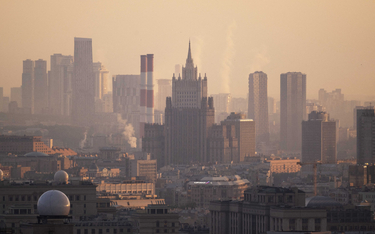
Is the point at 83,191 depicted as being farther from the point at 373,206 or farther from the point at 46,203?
the point at 373,206

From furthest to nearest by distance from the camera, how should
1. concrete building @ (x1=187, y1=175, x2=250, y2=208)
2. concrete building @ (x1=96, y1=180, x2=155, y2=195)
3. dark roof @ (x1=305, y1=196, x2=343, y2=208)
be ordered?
concrete building @ (x1=187, y1=175, x2=250, y2=208), concrete building @ (x1=96, y1=180, x2=155, y2=195), dark roof @ (x1=305, y1=196, x2=343, y2=208)

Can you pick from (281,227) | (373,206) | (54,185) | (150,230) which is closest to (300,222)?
(281,227)

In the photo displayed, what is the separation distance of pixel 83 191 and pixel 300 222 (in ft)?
64.5

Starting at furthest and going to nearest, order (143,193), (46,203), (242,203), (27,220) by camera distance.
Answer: (143,193), (242,203), (27,220), (46,203)

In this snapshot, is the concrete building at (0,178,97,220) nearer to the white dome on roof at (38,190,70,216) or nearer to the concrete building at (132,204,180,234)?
the concrete building at (132,204,180,234)

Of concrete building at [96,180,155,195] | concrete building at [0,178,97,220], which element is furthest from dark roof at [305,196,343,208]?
concrete building at [96,180,155,195]

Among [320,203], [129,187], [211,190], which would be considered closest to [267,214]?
[320,203]

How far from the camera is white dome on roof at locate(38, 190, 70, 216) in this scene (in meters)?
61.2

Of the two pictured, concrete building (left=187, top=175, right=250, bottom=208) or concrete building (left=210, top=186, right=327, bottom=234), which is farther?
concrete building (left=187, top=175, right=250, bottom=208)

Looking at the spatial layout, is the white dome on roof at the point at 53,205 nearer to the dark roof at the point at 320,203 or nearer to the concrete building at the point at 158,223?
the concrete building at the point at 158,223

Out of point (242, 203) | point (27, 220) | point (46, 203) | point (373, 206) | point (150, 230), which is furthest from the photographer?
point (373, 206)

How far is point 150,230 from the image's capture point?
9931cm

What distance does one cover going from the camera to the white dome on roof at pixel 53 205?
61.2 m

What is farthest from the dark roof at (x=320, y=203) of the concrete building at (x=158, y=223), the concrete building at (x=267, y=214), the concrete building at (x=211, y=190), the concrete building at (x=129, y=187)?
the concrete building at (x=211, y=190)
